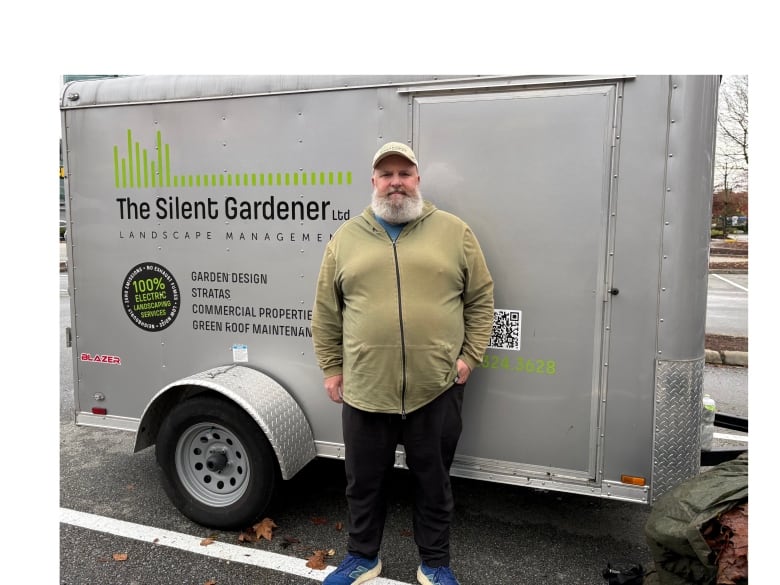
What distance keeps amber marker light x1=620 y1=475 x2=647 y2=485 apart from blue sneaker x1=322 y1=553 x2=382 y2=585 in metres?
1.34

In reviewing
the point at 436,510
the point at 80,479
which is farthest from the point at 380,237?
the point at 80,479

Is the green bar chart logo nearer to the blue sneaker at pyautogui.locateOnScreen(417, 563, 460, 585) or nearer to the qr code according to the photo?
the qr code

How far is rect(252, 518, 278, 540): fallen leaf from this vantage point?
3506mm

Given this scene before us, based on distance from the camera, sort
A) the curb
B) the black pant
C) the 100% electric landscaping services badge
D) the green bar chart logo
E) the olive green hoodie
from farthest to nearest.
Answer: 1. the curb
2. the 100% electric landscaping services badge
3. the green bar chart logo
4. the black pant
5. the olive green hoodie

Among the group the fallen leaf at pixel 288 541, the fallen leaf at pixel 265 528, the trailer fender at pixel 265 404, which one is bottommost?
the fallen leaf at pixel 288 541

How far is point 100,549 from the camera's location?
3.41 m

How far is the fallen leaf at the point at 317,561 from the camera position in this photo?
3219mm

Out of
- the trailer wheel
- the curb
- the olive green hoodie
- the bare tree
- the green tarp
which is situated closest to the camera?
the green tarp

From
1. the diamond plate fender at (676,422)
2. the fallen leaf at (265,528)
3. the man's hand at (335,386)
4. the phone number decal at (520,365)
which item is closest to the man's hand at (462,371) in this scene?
the phone number decal at (520,365)

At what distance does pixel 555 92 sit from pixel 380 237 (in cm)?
110

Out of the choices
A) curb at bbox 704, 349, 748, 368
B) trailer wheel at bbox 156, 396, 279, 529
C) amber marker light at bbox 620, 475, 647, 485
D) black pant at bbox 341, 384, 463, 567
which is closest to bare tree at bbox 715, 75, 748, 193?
curb at bbox 704, 349, 748, 368

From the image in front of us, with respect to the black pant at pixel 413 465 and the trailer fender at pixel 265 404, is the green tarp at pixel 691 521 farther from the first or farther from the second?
the trailer fender at pixel 265 404

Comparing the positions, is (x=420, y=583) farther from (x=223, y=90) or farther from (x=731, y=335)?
(x=731, y=335)

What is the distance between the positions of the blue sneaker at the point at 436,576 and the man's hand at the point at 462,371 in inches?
38.0
